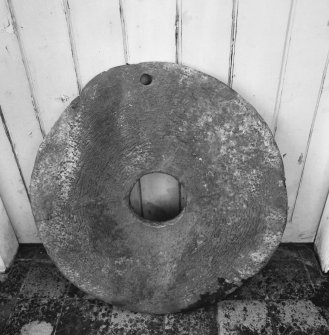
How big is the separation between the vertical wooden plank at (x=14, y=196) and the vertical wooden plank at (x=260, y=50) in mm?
954

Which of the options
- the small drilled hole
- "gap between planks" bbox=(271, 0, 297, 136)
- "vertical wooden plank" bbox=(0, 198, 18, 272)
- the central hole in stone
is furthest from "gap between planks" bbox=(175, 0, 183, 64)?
"vertical wooden plank" bbox=(0, 198, 18, 272)

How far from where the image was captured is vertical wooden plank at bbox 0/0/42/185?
1.28 metres

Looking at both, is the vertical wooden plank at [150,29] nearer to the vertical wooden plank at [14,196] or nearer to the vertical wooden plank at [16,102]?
the vertical wooden plank at [16,102]

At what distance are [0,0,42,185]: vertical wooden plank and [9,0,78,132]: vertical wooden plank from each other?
3 cm

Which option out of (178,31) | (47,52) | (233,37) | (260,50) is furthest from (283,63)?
(47,52)

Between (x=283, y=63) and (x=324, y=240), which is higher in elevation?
(x=283, y=63)

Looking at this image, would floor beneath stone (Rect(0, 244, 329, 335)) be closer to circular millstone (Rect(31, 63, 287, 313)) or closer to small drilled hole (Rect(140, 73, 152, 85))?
circular millstone (Rect(31, 63, 287, 313))

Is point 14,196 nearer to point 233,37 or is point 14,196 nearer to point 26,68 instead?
point 26,68

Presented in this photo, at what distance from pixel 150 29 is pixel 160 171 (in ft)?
1.61

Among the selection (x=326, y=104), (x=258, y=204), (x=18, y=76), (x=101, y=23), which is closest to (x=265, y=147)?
(x=258, y=204)

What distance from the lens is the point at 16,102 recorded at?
4.65ft

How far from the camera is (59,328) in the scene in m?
1.45

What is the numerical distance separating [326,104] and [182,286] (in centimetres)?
88

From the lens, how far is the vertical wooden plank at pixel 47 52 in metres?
1.24
